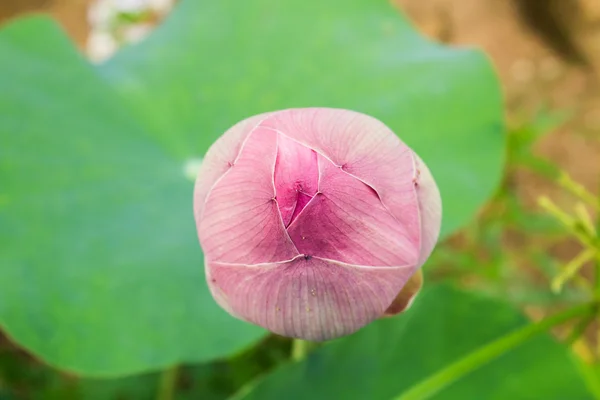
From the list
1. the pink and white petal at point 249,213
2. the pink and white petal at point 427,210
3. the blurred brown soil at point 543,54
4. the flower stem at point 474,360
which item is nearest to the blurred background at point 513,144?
the blurred brown soil at point 543,54

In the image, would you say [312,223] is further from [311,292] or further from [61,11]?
[61,11]

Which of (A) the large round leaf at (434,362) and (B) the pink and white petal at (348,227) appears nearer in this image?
(B) the pink and white petal at (348,227)

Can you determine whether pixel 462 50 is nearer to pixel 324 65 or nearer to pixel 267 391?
pixel 324 65

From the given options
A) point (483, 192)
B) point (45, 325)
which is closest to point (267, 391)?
point (45, 325)

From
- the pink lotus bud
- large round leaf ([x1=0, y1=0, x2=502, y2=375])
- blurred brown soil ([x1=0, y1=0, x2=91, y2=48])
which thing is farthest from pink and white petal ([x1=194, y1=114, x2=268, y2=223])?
blurred brown soil ([x1=0, y1=0, x2=91, y2=48])

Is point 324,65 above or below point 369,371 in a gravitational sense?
above

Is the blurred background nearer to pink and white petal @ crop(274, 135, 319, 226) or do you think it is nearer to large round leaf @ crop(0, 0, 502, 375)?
large round leaf @ crop(0, 0, 502, 375)

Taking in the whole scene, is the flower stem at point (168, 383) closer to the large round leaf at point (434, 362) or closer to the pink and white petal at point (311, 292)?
the large round leaf at point (434, 362)
